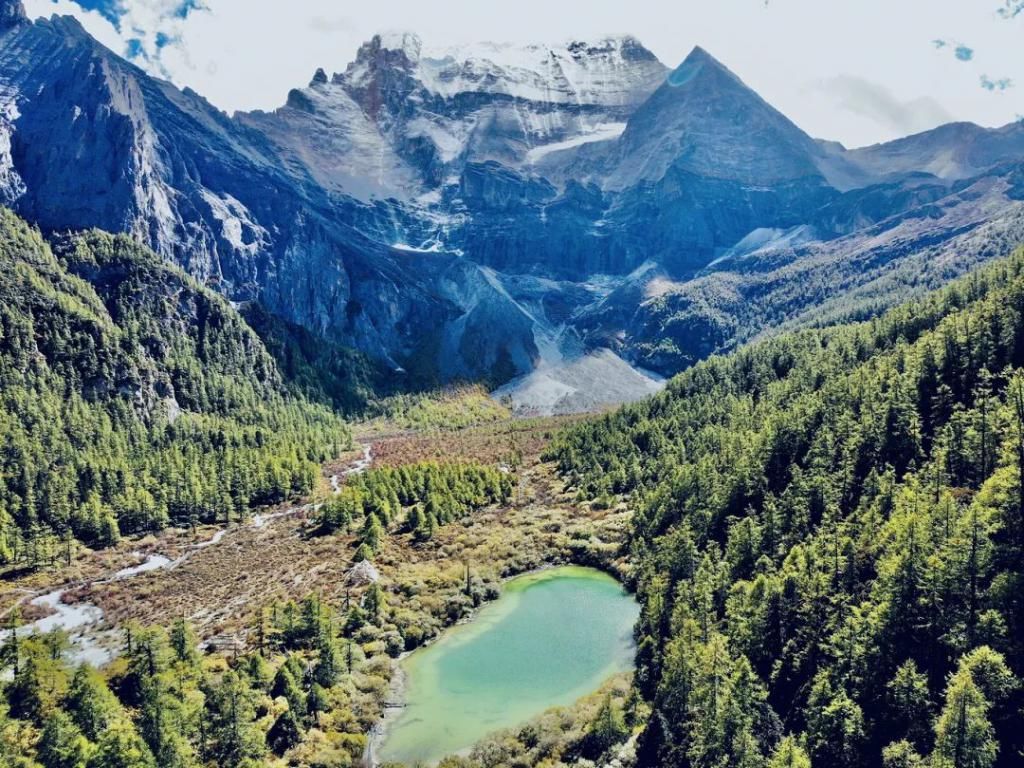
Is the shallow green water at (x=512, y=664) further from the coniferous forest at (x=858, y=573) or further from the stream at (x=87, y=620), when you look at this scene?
the stream at (x=87, y=620)

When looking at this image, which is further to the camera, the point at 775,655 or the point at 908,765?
the point at 775,655

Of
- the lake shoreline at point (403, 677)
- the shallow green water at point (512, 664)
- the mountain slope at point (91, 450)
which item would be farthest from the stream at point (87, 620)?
the shallow green water at point (512, 664)

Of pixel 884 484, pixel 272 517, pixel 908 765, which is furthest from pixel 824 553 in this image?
pixel 272 517

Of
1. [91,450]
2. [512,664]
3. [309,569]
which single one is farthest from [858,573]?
[91,450]

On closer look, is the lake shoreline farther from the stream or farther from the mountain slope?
the mountain slope

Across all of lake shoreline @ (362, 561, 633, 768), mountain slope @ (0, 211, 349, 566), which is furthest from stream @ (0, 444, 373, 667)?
lake shoreline @ (362, 561, 633, 768)

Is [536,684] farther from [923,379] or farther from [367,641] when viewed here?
[923,379]
